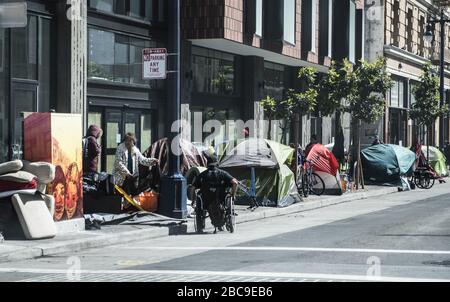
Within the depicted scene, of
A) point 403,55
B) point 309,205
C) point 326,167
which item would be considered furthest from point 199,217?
point 403,55

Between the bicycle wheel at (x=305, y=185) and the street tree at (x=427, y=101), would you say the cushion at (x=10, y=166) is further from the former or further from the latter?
the street tree at (x=427, y=101)

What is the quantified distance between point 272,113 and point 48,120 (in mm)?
11674

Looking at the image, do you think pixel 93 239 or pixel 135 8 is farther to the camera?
pixel 135 8

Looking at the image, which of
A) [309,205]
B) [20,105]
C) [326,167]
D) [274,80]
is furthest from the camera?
[274,80]

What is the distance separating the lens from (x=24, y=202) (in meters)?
12.7

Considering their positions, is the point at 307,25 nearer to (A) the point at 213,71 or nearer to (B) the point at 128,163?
(A) the point at 213,71

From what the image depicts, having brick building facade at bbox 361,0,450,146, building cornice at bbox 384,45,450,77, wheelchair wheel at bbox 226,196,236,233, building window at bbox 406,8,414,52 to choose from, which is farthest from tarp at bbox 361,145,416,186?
building window at bbox 406,8,414,52

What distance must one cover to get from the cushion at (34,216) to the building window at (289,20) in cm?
1648

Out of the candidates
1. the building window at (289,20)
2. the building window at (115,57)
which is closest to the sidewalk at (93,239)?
the building window at (115,57)

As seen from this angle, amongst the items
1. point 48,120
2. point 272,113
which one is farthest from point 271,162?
point 48,120

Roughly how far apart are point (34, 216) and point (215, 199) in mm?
3690

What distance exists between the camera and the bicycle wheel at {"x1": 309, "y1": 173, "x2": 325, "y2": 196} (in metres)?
23.7

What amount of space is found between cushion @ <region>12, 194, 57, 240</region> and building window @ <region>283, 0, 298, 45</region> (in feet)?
54.1

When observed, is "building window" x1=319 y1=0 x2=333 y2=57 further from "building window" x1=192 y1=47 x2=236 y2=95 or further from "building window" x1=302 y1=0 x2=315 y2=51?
"building window" x1=192 y1=47 x2=236 y2=95
